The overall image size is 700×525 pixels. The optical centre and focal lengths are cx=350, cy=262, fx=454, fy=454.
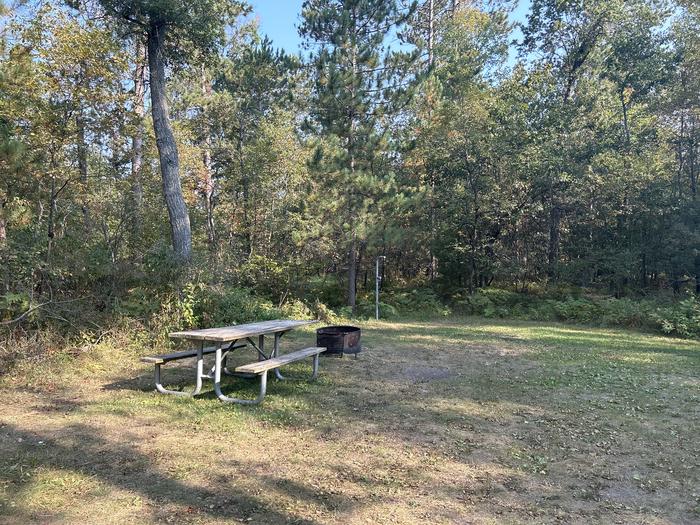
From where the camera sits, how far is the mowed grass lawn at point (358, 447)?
2.64m

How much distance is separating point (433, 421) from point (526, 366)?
2.85 m

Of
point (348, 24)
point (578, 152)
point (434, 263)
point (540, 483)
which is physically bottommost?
point (540, 483)

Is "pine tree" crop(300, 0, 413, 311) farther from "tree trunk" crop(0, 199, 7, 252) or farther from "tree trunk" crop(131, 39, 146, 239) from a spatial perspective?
"tree trunk" crop(0, 199, 7, 252)

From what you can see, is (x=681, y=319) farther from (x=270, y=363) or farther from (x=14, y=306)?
(x=14, y=306)

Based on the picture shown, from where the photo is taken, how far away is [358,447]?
138 inches

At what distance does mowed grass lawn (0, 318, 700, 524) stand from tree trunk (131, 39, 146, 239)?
12.2 feet

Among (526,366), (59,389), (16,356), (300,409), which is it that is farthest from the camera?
(526,366)

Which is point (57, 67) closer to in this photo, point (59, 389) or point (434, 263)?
point (59, 389)

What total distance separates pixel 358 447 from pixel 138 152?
10.2 metres

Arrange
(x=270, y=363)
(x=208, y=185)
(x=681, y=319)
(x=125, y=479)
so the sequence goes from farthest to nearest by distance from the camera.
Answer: (x=208, y=185)
(x=681, y=319)
(x=270, y=363)
(x=125, y=479)

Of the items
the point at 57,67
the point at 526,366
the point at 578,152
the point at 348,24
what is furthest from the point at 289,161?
the point at 526,366

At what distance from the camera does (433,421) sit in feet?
13.6

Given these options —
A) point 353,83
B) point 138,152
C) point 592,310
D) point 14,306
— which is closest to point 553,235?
point 592,310

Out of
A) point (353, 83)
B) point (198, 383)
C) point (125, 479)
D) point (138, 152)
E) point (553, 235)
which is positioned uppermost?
point (353, 83)
